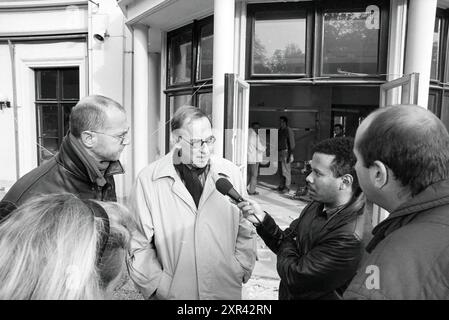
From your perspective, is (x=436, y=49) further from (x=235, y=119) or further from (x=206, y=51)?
(x=206, y=51)

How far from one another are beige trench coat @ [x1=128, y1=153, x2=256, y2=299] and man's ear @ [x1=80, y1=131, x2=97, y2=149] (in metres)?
0.34

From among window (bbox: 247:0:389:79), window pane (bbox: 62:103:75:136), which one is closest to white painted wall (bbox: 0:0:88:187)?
window pane (bbox: 62:103:75:136)

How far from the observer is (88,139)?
175 centimetres

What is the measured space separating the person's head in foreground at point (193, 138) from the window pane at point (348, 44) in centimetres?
324

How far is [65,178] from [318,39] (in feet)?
13.3

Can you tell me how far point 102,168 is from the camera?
185 centimetres

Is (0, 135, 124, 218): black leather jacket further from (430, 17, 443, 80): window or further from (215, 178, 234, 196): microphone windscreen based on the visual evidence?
(430, 17, 443, 80): window

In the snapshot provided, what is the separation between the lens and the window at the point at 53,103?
24.1ft

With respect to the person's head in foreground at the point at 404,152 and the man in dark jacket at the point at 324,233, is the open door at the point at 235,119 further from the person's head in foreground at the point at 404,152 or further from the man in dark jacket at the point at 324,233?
the person's head in foreground at the point at 404,152

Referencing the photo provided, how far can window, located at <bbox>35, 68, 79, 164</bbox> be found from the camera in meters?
7.36

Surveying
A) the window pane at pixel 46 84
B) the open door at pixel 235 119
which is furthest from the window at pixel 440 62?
the window pane at pixel 46 84
